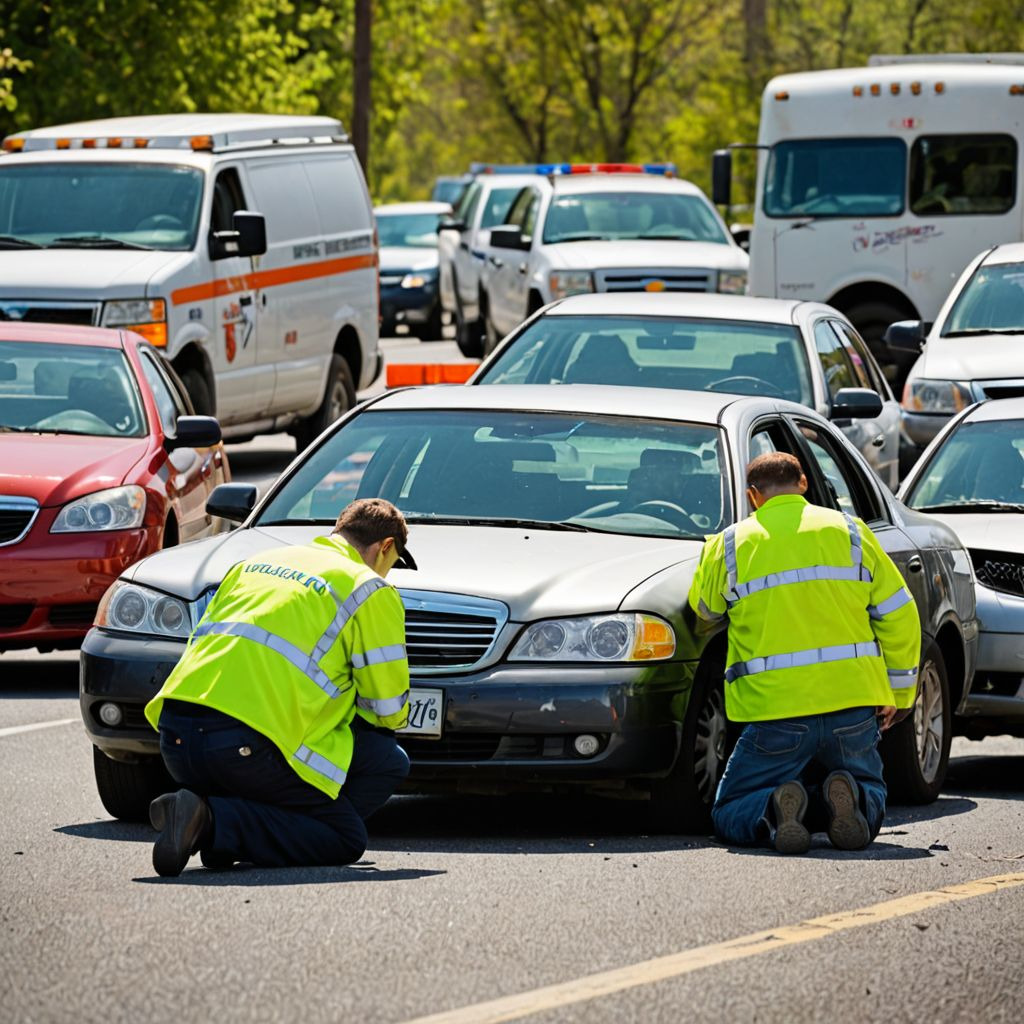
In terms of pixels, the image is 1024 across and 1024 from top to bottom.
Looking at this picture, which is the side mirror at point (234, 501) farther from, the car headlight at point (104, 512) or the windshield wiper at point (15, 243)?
the windshield wiper at point (15, 243)

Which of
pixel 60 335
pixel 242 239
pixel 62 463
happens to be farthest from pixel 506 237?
pixel 62 463

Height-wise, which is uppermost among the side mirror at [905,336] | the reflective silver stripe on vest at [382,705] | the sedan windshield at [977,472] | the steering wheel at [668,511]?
the steering wheel at [668,511]

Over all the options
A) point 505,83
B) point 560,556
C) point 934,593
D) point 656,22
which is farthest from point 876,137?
point 505,83

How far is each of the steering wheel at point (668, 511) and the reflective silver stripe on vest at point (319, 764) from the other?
1.92 m

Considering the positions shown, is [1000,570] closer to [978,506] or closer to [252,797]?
[978,506]

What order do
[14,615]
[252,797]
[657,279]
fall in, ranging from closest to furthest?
[252,797], [14,615], [657,279]

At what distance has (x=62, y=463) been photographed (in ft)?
39.2

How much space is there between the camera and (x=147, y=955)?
5754 mm

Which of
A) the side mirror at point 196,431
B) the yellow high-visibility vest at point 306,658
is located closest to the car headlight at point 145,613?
the yellow high-visibility vest at point 306,658

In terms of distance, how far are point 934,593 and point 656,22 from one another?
46497mm

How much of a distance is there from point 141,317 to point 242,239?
1.18 meters

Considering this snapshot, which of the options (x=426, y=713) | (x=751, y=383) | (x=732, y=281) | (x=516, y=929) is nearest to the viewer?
(x=516, y=929)

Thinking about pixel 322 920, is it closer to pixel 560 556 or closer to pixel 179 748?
pixel 179 748

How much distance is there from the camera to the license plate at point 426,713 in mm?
7695
